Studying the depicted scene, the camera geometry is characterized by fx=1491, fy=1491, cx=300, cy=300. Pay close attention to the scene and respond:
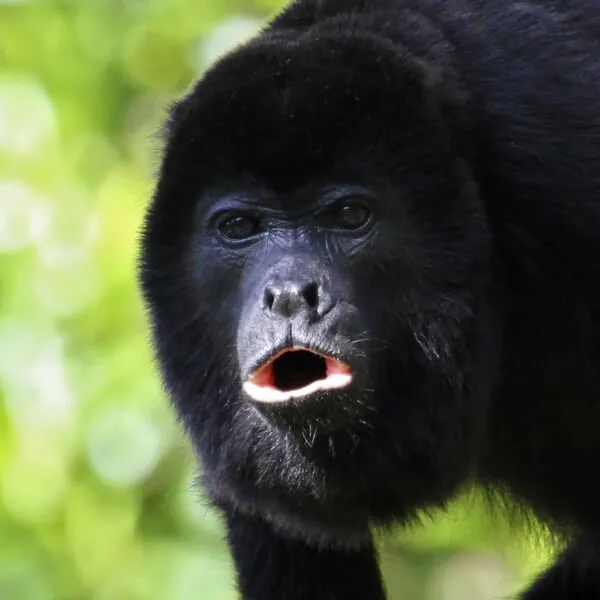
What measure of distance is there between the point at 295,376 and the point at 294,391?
0.09 meters

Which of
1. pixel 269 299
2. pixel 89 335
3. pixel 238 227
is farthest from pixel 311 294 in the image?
pixel 89 335

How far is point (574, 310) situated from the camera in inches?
128

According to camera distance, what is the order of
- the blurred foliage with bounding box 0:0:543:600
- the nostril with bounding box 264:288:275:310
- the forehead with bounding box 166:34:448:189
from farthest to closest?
the blurred foliage with bounding box 0:0:543:600, the forehead with bounding box 166:34:448:189, the nostril with bounding box 264:288:275:310

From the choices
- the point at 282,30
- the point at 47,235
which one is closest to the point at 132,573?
the point at 47,235

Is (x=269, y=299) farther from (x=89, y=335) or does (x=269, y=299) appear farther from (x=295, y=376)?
(x=89, y=335)

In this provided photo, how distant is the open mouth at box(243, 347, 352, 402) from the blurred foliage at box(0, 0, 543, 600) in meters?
1.82

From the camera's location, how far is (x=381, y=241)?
3.16 metres

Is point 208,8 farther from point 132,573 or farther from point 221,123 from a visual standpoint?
point 221,123

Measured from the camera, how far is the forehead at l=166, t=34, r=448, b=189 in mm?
3127

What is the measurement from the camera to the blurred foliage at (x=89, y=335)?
5070 mm

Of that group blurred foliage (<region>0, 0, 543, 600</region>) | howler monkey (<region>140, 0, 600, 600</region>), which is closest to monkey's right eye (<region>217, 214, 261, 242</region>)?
howler monkey (<region>140, 0, 600, 600</region>)

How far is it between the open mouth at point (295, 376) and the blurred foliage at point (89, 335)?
71.8 inches

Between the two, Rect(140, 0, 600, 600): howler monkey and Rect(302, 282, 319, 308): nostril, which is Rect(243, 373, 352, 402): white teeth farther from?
Rect(302, 282, 319, 308): nostril

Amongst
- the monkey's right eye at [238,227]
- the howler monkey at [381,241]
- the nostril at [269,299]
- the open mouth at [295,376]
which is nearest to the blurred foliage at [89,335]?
the howler monkey at [381,241]
